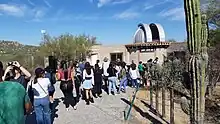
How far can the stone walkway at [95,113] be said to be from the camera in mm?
8709

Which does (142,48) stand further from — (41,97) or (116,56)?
(41,97)

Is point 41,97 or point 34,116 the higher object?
point 41,97

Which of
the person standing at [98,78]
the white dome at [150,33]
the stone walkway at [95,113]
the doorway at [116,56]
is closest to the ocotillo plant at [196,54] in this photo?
the stone walkway at [95,113]

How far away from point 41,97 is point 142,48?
2664cm

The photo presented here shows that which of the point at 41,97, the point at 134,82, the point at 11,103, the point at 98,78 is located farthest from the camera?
the point at 134,82

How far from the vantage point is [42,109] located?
679cm

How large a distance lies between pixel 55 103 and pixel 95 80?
232 centimetres

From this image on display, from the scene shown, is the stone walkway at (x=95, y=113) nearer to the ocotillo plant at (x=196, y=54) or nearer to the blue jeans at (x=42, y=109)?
the blue jeans at (x=42, y=109)

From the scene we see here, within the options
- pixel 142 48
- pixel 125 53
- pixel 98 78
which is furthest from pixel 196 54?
pixel 125 53

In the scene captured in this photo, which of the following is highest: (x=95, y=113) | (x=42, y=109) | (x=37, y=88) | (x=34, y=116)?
(x=37, y=88)

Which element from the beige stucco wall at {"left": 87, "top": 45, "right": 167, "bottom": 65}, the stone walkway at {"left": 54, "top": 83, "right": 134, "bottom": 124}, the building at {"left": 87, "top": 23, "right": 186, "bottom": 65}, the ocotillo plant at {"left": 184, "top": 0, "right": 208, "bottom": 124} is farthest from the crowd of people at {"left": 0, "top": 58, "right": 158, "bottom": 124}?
the building at {"left": 87, "top": 23, "right": 186, "bottom": 65}

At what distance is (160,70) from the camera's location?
13891 mm

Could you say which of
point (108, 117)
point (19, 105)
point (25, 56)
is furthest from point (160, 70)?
point (25, 56)

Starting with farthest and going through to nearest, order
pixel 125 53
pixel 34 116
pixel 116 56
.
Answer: pixel 116 56 < pixel 125 53 < pixel 34 116
